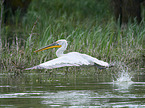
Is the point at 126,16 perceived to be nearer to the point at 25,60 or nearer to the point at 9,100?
the point at 25,60

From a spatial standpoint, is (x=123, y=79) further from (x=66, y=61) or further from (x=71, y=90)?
(x=71, y=90)

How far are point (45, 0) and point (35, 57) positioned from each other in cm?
1849

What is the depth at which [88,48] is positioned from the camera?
38.2 feet

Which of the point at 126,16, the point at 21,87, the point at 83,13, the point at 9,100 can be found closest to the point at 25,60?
the point at 21,87

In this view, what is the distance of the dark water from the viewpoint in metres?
6.32

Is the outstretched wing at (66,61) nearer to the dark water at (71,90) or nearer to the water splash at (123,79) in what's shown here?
the dark water at (71,90)

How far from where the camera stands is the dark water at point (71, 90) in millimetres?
6316

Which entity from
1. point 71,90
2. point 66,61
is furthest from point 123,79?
point 71,90

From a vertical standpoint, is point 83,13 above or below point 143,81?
above

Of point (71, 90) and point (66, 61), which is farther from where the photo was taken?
point (66, 61)

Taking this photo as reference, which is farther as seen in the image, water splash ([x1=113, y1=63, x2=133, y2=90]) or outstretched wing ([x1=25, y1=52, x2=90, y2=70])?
outstretched wing ([x1=25, y1=52, x2=90, y2=70])

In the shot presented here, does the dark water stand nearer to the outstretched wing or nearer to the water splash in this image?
the water splash

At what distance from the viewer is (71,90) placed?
743cm

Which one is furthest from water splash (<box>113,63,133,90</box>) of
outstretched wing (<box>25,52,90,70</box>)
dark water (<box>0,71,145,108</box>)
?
outstretched wing (<box>25,52,90,70</box>)
